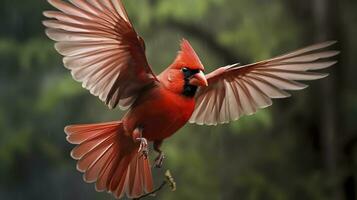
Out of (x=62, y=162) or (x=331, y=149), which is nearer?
(x=62, y=162)

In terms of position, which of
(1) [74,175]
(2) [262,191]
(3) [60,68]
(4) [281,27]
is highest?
(3) [60,68]

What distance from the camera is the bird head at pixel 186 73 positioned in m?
1.06

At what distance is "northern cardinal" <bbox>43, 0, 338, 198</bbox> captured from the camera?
1062 millimetres

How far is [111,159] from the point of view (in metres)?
1.21

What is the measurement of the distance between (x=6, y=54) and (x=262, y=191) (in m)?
1.52

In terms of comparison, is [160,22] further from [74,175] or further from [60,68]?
[74,175]

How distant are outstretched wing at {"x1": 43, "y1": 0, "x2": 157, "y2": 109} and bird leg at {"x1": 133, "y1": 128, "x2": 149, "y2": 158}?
0.21ft

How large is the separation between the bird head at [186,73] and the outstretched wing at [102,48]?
0.05m

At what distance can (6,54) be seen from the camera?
11.5 ft

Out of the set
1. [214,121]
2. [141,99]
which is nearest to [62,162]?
[214,121]

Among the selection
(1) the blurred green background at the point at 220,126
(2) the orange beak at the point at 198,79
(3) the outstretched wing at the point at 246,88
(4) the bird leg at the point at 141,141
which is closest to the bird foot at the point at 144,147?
(4) the bird leg at the point at 141,141

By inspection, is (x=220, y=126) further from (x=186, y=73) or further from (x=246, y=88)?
(x=186, y=73)

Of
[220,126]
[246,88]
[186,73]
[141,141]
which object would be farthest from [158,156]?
[220,126]

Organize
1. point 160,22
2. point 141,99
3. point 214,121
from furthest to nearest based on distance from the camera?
point 160,22 → point 214,121 → point 141,99
